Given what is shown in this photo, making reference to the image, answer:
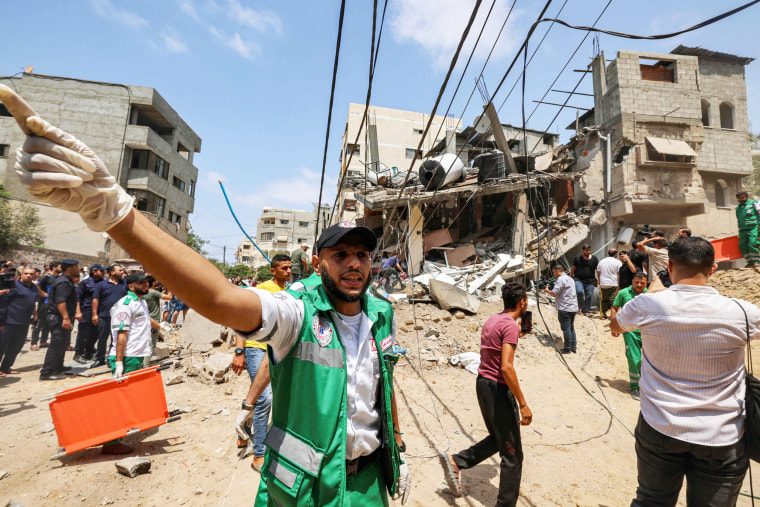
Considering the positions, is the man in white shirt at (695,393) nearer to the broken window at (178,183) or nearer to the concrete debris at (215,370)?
the concrete debris at (215,370)

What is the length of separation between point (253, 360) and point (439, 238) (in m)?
11.9

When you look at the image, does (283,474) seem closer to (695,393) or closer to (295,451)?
(295,451)

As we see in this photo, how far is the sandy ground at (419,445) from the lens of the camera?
10.5ft

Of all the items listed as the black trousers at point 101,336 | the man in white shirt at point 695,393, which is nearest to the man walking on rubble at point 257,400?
the man in white shirt at point 695,393

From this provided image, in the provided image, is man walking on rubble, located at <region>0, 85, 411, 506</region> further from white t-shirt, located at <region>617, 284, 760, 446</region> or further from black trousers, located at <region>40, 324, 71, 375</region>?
black trousers, located at <region>40, 324, 71, 375</region>

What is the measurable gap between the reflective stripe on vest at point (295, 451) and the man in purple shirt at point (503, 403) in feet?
6.07

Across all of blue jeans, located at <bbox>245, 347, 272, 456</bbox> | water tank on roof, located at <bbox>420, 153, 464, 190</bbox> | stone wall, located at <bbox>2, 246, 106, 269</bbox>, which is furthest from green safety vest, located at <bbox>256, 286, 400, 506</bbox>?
stone wall, located at <bbox>2, 246, 106, 269</bbox>

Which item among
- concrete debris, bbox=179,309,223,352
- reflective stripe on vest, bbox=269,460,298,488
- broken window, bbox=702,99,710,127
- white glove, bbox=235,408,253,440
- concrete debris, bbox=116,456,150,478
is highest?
broken window, bbox=702,99,710,127

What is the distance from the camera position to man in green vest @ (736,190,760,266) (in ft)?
23.1

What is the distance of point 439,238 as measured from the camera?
14742 mm

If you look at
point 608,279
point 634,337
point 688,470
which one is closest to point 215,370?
point 688,470

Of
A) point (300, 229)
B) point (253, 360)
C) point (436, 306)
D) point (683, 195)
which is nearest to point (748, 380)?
point (253, 360)

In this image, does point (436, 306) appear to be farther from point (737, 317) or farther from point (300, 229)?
point (300, 229)

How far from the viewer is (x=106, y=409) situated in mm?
3625
